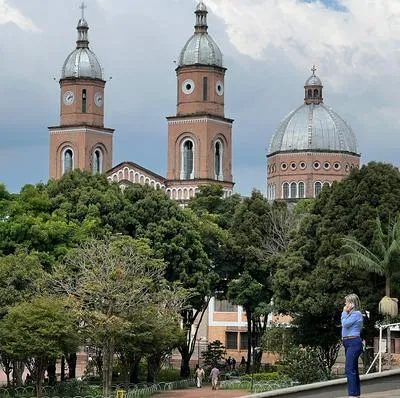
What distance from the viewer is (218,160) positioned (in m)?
97.6

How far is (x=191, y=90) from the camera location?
9631 cm

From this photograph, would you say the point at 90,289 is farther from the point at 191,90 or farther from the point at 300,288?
the point at 191,90

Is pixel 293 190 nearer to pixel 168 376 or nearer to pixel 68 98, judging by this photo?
pixel 68 98

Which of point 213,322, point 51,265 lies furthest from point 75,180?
point 213,322

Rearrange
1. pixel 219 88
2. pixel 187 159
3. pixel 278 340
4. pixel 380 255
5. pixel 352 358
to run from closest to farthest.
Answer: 1. pixel 352 358
2. pixel 380 255
3. pixel 278 340
4. pixel 219 88
5. pixel 187 159

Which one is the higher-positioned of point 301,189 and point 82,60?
point 82,60

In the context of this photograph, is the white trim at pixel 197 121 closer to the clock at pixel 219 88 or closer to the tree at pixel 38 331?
the clock at pixel 219 88

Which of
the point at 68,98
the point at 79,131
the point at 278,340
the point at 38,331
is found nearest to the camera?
the point at 38,331

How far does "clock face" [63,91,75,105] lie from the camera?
10100 cm

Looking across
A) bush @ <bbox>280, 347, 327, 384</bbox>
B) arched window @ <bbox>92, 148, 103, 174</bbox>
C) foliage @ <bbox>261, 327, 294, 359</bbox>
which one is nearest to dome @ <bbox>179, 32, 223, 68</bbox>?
arched window @ <bbox>92, 148, 103, 174</bbox>

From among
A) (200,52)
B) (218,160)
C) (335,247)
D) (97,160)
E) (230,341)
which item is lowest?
(230,341)

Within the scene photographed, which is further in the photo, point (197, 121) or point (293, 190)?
point (293, 190)

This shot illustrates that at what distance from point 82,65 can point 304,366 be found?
67.7 meters

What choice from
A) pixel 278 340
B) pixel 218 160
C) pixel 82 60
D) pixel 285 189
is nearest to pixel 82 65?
pixel 82 60
